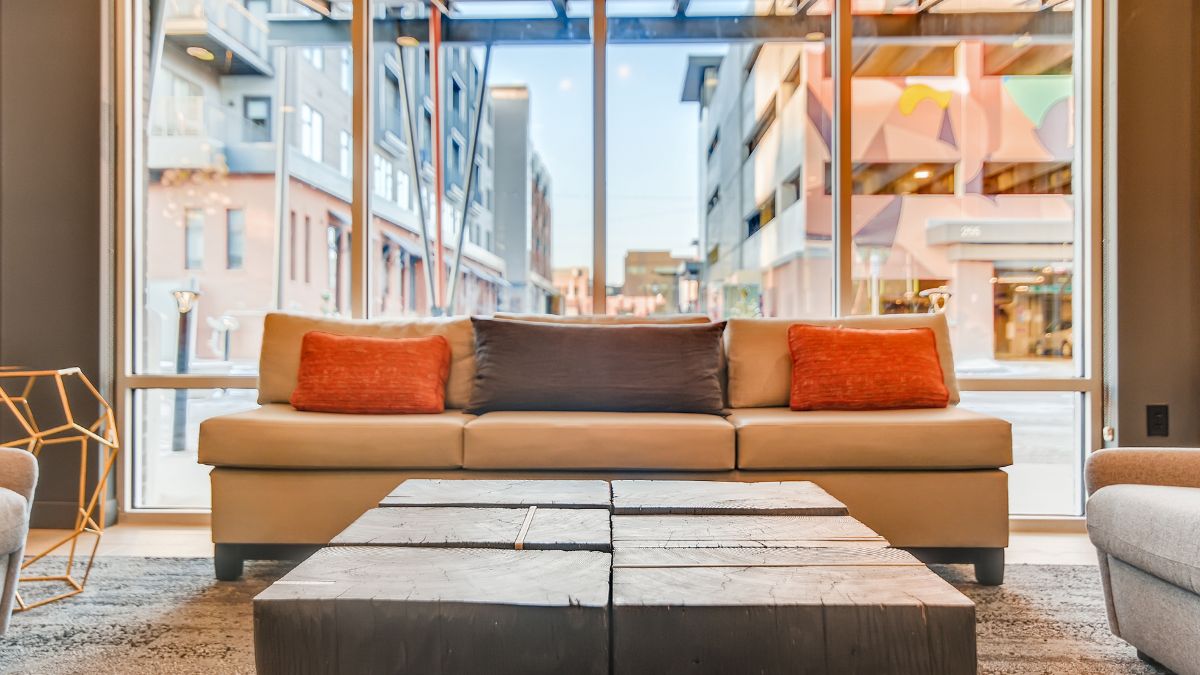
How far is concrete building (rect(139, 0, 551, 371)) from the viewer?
3.52 m

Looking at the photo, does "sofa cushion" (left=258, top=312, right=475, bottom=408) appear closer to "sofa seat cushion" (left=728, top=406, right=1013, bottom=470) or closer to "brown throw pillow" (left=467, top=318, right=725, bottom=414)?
"brown throw pillow" (left=467, top=318, right=725, bottom=414)

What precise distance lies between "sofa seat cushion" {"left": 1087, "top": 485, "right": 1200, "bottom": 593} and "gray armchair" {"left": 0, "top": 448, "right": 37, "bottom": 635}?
8.56 ft

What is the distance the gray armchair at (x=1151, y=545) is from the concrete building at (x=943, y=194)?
1.77 m

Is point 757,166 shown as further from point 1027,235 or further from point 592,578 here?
point 592,578

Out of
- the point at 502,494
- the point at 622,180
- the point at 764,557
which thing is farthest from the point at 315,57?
the point at 764,557

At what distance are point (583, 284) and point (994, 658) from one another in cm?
245

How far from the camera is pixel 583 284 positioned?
12.3 ft

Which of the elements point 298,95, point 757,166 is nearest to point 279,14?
point 298,95

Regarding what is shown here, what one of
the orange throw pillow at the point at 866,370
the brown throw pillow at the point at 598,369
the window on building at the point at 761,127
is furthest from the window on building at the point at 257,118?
the orange throw pillow at the point at 866,370

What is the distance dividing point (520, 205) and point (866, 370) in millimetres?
2019

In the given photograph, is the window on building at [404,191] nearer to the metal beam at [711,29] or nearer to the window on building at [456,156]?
the window on building at [456,156]

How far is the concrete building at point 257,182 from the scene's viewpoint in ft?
11.5

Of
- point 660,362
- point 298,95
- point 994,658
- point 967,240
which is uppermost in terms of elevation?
point 298,95

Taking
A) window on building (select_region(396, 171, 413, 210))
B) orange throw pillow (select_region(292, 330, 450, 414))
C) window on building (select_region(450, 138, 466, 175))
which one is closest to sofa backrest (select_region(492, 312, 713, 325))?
orange throw pillow (select_region(292, 330, 450, 414))
